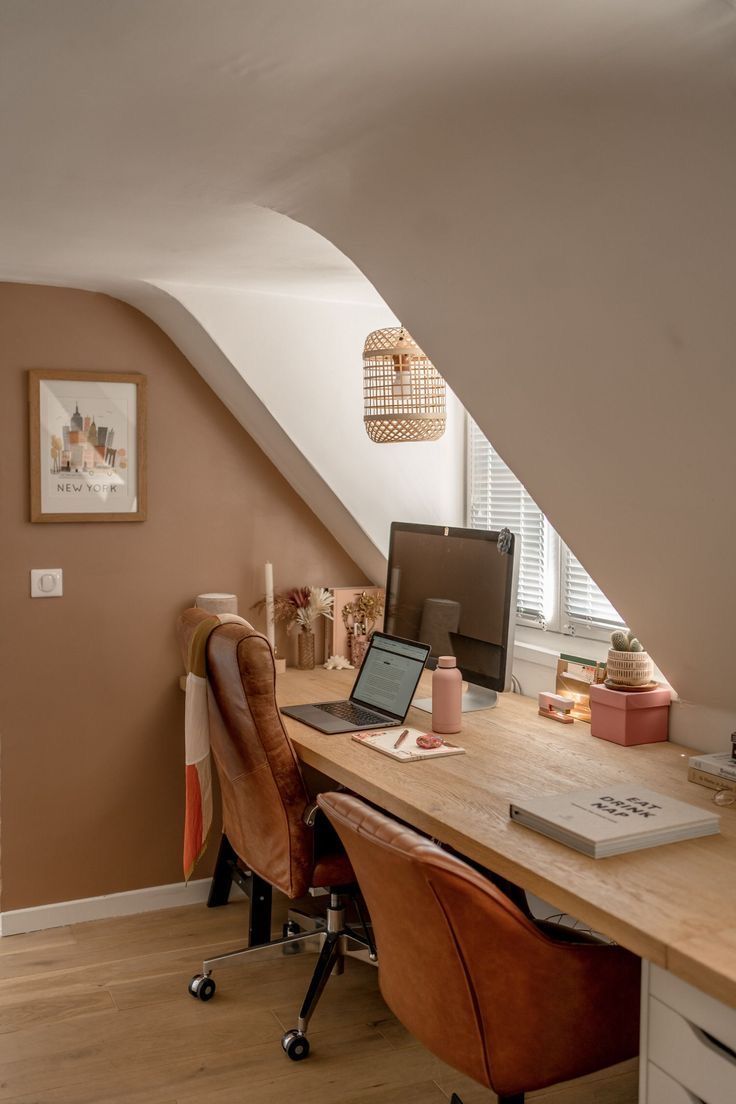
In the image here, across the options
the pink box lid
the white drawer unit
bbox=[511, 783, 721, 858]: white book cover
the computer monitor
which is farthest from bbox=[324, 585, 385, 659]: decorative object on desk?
the white drawer unit

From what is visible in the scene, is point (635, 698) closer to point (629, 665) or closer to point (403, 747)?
point (629, 665)

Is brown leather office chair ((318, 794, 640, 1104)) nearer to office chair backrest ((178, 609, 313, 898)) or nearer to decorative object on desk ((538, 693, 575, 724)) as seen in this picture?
office chair backrest ((178, 609, 313, 898))

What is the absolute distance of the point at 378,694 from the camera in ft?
10.1

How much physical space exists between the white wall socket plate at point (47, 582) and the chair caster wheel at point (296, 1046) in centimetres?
165

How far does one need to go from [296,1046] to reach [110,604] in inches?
63.7

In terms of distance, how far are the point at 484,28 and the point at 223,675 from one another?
5.81ft

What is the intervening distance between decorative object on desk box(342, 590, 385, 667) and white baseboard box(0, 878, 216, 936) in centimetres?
102

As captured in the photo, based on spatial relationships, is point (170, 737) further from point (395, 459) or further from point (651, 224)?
point (651, 224)

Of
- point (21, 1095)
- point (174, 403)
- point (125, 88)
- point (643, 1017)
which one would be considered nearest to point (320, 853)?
Answer: point (21, 1095)

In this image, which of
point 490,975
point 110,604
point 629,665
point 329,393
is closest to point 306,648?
point 110,604

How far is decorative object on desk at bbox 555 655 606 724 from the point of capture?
297cm

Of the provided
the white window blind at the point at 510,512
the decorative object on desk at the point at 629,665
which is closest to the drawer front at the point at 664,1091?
the decorative object on desk at the point at 629,665

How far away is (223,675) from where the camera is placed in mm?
2729

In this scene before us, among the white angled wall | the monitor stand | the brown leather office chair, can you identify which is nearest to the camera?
the brown leather office chair
